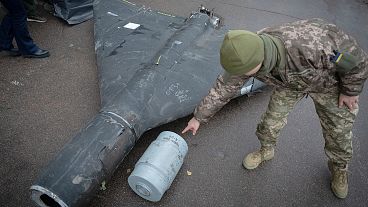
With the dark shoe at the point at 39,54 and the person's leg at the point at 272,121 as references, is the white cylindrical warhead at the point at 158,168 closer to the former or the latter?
the person's leg at the point at 272,121

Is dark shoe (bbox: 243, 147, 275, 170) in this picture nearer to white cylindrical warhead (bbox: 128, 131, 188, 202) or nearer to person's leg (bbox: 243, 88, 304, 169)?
person's leg (bbox: 243, 88, 304, 169)

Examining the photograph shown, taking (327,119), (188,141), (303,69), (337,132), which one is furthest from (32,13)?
(337,132)

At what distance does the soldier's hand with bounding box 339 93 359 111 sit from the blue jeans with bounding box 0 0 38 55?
379 centimetres

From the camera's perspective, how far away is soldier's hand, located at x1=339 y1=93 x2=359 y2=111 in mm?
2344

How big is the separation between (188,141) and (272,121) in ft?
3.42

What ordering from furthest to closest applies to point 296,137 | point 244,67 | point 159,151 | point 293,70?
point 296,137, point 159,151, point 293,70, point 244,67

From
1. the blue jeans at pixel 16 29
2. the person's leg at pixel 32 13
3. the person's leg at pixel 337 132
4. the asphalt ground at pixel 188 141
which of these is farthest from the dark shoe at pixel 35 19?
the person's leg at pixel 337 132

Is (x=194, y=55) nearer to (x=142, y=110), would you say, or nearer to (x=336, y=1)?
(x=142, y=110)

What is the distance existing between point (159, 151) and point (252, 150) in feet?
3.85

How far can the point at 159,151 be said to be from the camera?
282 centimetres

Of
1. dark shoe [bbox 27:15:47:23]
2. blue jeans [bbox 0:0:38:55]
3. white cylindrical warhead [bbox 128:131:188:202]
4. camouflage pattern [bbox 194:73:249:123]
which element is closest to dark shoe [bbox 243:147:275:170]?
white cylindrical warhead [bbox 128:131:188:202]

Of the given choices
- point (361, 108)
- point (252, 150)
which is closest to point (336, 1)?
point (361, 108)

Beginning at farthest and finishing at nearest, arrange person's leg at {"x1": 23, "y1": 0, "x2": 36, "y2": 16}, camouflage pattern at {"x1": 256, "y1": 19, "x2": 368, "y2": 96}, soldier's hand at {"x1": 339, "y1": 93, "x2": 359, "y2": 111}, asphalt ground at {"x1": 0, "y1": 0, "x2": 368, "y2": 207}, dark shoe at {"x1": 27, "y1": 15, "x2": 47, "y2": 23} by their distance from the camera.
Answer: dark shoe at {"x1": 27, "y1": 15, "x2": 47, "y2": 23}, person's leg at {"x1": 23, "y1": 0, "x2": 36, "y2": 16}, asphalt ground at {"x1": 0, "y1": 0, "x2": 368, "y2": 207}, soldier's hand at {"x1": 339, "y1": 93, "x2": 359, "y2": 111}, camouflage pattern at {"x1": 256, "y1": 19, "x2": 368, "y2": 96}

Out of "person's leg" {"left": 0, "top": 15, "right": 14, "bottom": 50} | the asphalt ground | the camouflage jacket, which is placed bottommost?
the asphalt ground
